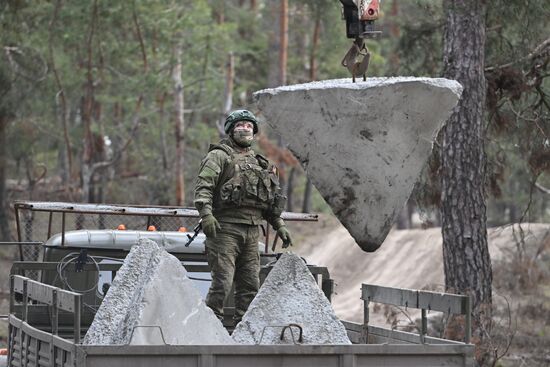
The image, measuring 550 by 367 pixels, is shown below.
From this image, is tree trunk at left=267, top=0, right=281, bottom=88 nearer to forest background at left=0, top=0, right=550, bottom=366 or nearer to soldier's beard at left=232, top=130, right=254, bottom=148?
forest background at left=0, top=0, right=550, bottom=366

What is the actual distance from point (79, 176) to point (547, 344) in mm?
20729

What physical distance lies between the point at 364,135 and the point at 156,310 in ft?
6.31

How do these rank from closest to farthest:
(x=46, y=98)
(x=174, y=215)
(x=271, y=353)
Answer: (x=271, y=353)
(x=174, y=215)
(x=46, y=98)

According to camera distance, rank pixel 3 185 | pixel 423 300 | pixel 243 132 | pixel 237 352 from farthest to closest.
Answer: pixel 3 185 < pixel 243 132 < pixel 423 300 < pixel 237 352

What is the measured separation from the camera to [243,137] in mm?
9234

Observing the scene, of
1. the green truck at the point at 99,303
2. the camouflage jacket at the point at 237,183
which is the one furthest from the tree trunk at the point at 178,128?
the camouflage jacket at the point at 237,183

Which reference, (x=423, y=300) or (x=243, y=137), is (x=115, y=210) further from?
(x=423, y=300)

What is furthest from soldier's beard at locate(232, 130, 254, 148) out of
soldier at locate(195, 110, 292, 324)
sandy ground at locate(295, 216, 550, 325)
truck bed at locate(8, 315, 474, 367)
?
sandy ground at locate(295, 216, 550, 325)

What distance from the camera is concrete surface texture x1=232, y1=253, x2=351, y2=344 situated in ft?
26.3

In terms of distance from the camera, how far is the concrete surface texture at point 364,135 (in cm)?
845

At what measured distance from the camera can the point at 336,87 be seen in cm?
845

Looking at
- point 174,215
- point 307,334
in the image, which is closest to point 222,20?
point 174,215

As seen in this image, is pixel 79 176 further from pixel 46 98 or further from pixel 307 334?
pixel 307 334

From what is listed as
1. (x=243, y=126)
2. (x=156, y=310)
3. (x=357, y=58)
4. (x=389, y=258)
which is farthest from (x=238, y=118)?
(x=389, y=258)
